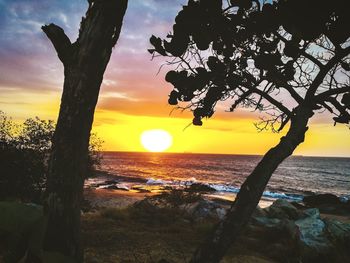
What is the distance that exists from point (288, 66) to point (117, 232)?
7.28 metres

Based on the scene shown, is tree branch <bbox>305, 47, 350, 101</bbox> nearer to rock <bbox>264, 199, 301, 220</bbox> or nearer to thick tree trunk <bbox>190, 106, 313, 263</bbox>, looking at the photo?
thick tree trunk <bbox>190, 106, 313, 263</bbox>

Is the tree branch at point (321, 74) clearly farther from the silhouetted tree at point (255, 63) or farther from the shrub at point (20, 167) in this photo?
the shrub at point (20, 167)

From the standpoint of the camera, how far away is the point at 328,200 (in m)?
40.1

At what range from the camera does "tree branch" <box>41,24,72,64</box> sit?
176 inches

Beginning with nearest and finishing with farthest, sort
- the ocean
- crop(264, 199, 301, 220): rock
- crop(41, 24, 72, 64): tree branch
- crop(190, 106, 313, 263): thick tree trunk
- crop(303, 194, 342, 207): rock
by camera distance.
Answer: crop(41, 24, 72, 64): tree branch < crop(190, 106, 313, 263): thick tree trunk < crop(264, 199, 301, 220): rock < crop(303, 194, 342, 207): rock < the ocean

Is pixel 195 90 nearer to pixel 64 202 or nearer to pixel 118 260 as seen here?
pixel 64 202

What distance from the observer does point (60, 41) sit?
4.47m

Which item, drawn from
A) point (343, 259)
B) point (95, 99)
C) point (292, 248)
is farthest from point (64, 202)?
point (343, 259)

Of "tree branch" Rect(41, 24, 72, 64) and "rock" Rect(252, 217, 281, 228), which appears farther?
"rock" Rect(252, 217, 281, 228)

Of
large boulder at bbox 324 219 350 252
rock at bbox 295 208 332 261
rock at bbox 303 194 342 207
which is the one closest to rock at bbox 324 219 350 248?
large boulder at bbox 324 219 350 252

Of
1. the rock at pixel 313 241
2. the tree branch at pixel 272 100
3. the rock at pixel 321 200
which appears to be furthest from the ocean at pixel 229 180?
the tree branch at pixel 272 100

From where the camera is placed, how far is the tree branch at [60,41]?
Answer: 4.46 metres

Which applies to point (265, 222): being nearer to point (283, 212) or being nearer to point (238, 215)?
point (283, 212)

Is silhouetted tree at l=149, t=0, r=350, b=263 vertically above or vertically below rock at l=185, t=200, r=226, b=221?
above
